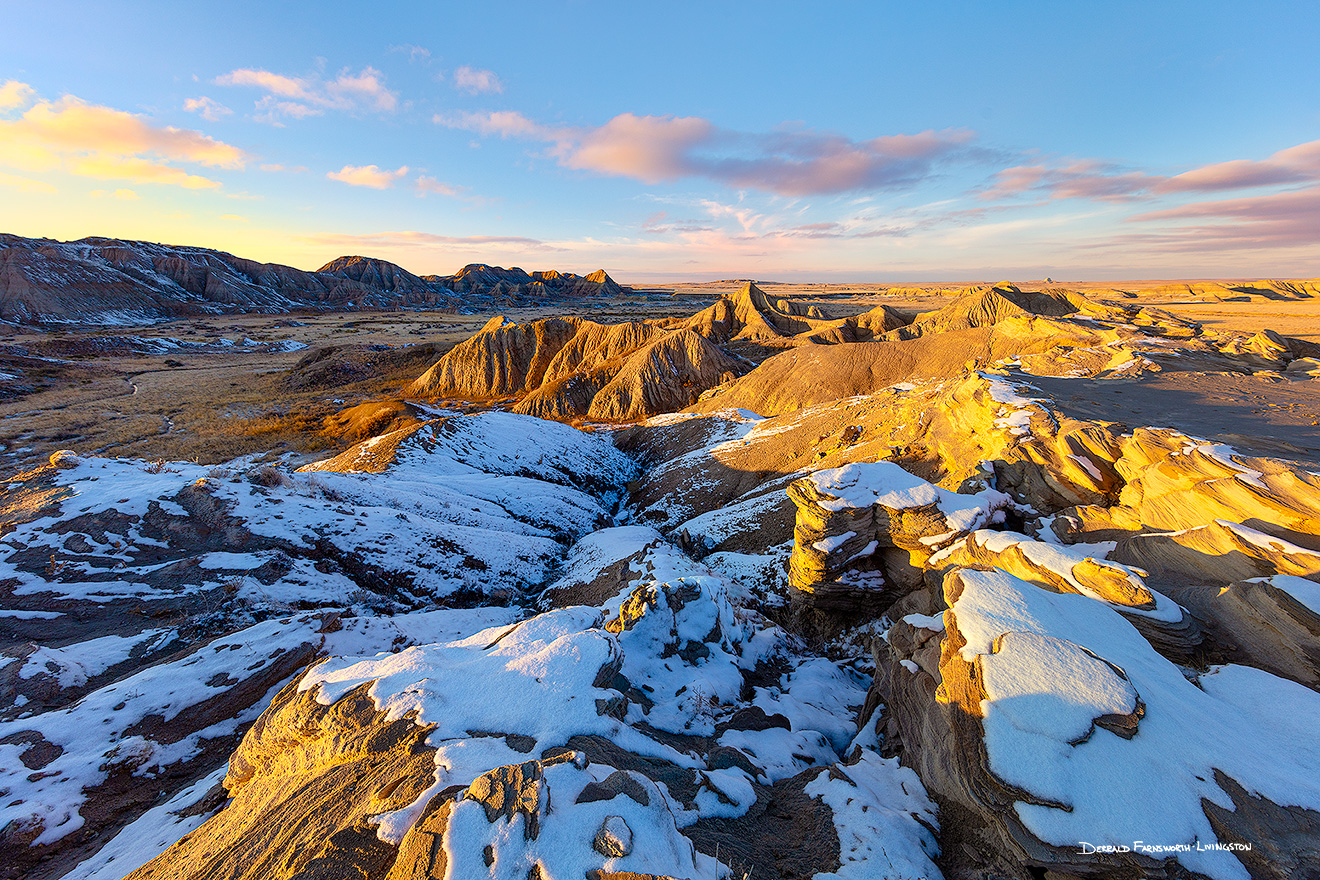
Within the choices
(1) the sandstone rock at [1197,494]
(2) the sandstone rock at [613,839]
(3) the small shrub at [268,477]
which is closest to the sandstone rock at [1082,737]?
(1) the sandstone rock at [1197,494]

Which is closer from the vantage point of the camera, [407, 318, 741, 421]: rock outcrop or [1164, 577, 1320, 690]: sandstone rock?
[1164, 577, 1320, 690]: sandstone rock

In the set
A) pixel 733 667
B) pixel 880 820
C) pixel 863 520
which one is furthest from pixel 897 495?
pixel 880 820

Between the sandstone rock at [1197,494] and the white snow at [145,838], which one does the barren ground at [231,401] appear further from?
the white snow at [145,838]

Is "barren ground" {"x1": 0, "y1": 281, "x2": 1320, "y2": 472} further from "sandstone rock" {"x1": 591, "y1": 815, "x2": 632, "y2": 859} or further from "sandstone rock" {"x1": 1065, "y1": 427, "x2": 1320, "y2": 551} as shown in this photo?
"sandstone rock" {"x1": 591, "y1": 815, "x2": 632, "y2": 859}

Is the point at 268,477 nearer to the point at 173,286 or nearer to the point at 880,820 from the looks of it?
the point at 880,820

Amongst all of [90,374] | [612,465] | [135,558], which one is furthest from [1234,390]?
[90,374]

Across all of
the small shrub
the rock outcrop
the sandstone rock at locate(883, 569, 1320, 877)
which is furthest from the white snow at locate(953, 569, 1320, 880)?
the rock outcrop
